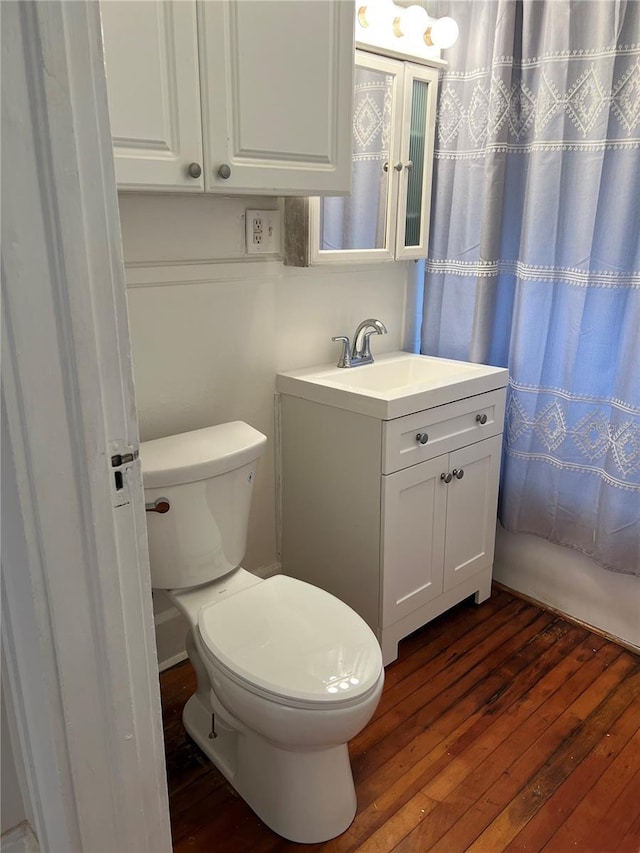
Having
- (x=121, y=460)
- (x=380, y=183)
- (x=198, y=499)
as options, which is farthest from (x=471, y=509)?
(x=121, y=460)

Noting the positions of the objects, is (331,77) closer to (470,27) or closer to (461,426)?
(470,27)

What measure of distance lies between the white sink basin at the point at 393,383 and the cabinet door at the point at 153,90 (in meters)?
0.73

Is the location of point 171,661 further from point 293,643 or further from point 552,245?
point 552,245

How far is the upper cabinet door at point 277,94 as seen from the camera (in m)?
1.45

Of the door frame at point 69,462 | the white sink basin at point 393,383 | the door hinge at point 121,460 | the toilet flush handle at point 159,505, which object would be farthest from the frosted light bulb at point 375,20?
the door hinge at point 121,460

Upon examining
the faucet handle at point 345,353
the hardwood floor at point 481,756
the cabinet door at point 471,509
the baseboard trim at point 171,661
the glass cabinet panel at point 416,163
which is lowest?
the hardwood floor at point 481,756

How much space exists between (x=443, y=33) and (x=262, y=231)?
864 millimetres

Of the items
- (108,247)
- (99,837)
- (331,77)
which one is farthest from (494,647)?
(108,247)

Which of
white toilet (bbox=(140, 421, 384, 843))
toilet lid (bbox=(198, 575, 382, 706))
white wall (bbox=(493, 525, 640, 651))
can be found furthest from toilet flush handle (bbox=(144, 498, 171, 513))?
white wall (bbox=(493, 525, 640, 651))

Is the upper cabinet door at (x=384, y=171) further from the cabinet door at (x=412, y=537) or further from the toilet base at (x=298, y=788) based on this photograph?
the toilet base at (x=298, y=788)

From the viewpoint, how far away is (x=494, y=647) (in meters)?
2.14

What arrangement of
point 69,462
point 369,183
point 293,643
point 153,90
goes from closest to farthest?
1. point 69,462
2. point 153,90
3. point 293,643
4. point 369,183

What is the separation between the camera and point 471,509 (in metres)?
2.19

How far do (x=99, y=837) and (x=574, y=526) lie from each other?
5.77 feet
